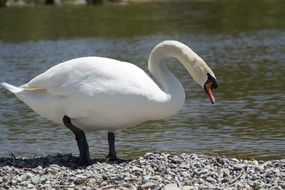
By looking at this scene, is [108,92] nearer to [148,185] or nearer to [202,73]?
[202,73]

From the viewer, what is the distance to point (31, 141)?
682 inches

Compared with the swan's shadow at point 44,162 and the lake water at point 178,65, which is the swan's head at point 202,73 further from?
the lake water at point 178,65

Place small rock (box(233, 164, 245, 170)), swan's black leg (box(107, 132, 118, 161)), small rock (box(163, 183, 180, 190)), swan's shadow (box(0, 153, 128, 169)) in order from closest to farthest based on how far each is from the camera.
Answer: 1. small rock (box(163, 183, 180, 190))
2. small rock (box(233, 164, 245, 170))
3. swan's shadow (box(0, 153, 128, 169))
4. swan's black leg (box(107, 132, 118, 161))

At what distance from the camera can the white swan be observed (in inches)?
496

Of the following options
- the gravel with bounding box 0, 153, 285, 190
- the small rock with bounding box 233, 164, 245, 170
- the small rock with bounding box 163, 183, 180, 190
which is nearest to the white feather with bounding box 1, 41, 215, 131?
the gravel with bounding box 0, 153, 285, 190

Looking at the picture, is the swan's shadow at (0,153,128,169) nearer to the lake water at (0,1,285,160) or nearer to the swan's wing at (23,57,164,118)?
the swan's wing at (23,57,164,118)

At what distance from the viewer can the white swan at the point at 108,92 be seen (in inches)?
496

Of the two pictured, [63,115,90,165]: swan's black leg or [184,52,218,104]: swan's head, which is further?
[184,52,218,104]: swan's head

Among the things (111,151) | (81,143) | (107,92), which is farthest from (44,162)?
(107,92)

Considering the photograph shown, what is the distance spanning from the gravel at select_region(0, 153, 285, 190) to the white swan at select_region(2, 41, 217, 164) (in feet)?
2.03

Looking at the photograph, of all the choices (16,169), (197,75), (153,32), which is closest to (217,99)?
(197,75)

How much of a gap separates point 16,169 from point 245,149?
5057 millimetres

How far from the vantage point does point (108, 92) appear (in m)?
12.6

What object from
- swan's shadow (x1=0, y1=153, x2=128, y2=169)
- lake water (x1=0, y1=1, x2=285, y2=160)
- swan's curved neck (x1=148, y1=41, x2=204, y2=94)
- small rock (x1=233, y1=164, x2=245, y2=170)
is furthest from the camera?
lake water (x1=0, y1=1, x2=285, y2=160)
